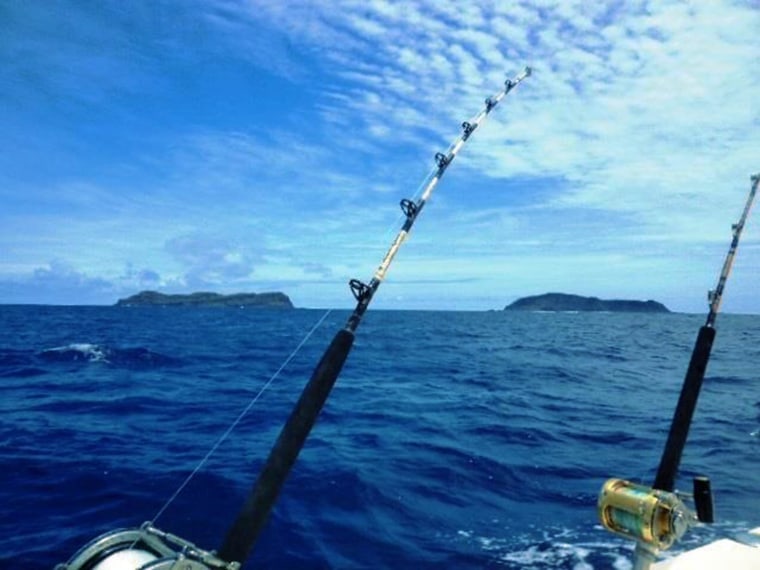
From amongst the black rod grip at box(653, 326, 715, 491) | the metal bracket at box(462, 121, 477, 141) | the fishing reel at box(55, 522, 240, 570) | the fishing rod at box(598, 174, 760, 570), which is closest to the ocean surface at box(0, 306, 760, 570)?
the black rod grip at box(653, 326, 715, 491)

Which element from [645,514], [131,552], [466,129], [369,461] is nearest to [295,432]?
[131,552]

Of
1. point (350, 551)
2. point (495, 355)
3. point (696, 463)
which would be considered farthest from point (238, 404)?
point (495, 355)

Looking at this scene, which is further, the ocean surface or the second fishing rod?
the ocean surface

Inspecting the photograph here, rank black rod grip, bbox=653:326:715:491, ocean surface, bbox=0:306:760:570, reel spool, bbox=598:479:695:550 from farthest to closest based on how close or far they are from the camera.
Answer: ocean surface, bbox=0:306:760:570 → black rod grip, bbox=653:326:715:491 → reel spool, bbox=598:479:695:550

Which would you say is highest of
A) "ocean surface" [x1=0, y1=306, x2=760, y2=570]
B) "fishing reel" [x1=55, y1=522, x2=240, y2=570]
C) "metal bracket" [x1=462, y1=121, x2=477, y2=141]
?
"metal bracket" [x1=462, y1=121, x2=477, y2=141]

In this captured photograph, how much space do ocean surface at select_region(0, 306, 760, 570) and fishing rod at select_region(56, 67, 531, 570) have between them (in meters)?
3.37

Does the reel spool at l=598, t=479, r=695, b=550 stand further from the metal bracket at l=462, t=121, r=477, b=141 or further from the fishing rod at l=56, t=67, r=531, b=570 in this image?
the metal bracket at l=462, t=121, r=477, b=141

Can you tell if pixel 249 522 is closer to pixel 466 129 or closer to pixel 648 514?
pixel 648 514

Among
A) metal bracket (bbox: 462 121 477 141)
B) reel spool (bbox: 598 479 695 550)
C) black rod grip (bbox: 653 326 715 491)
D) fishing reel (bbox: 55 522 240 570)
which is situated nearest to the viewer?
fishing reel (bbox: 55 522 240 570)

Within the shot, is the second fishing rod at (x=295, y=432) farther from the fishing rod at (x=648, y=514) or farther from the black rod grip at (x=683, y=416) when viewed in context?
the black rod grip at (x=683, y=416)

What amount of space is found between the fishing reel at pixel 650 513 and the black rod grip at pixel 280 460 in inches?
68.6

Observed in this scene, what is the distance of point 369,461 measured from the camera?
10461mm

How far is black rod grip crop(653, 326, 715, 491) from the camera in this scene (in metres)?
4.50

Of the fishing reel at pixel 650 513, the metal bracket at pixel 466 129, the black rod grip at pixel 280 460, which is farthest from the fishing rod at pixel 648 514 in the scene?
the metal bracket at pixel 466 129
